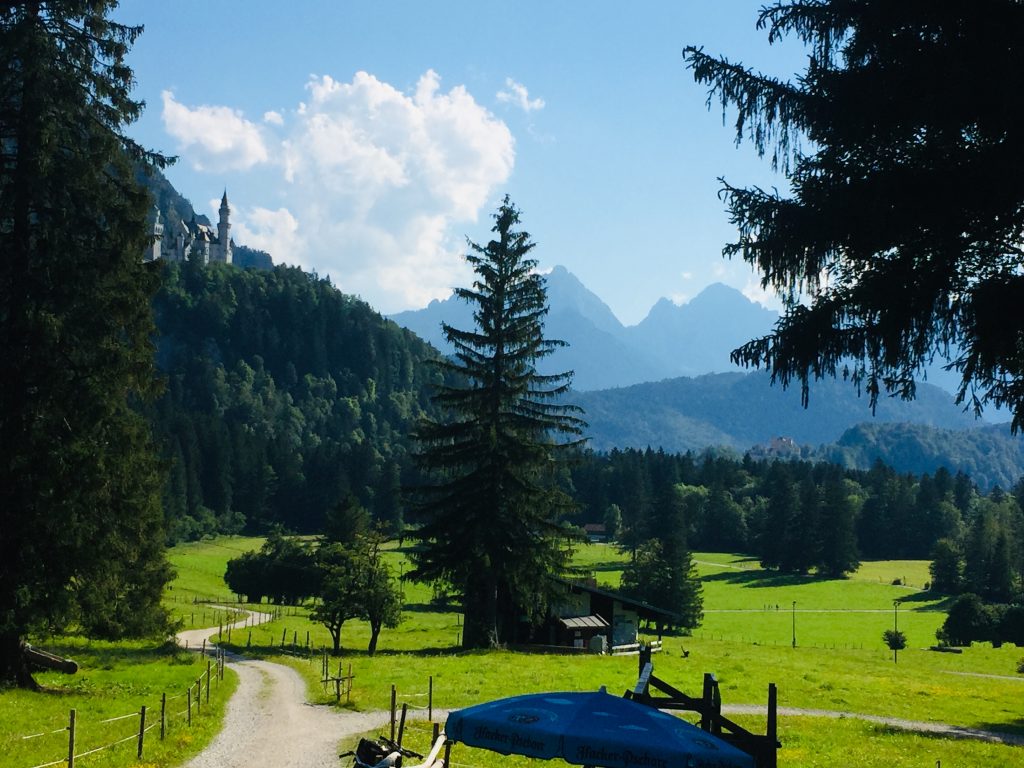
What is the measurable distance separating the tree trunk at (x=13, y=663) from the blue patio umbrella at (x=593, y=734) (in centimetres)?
1772

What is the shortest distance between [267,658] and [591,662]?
16.0 metres

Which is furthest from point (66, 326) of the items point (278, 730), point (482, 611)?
point (482, 611)

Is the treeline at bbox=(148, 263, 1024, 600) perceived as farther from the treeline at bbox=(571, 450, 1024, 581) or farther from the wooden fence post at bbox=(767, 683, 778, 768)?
the wooden fence post at bbox=(767, 683, 778, 768)

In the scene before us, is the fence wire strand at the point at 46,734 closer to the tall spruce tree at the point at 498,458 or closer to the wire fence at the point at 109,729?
the wire fence at the point at 109,729

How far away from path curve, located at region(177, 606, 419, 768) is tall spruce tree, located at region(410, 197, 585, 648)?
9.88 meters

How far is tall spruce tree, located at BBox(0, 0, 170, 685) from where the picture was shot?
2230 centimetres

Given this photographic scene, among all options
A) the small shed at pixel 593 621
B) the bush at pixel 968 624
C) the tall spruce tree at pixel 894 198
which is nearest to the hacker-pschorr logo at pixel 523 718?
the tall spruce tree at pixel 894 198

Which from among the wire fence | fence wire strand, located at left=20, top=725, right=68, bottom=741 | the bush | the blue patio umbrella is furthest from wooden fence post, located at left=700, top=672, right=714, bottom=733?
the bush

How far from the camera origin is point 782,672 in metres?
38.6

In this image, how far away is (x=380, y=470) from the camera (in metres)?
170

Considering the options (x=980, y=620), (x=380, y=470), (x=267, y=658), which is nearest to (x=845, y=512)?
(x=980, y=620)

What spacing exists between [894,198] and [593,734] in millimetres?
7622

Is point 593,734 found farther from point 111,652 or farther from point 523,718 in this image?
point 111,652

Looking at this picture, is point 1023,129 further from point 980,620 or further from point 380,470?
point 380,470
